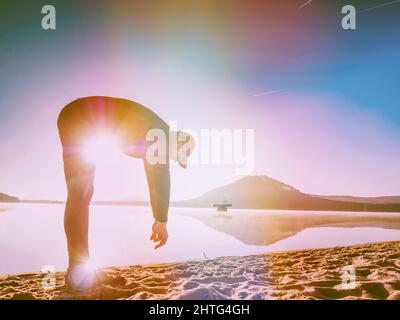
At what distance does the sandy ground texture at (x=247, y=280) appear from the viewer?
295 centimetres

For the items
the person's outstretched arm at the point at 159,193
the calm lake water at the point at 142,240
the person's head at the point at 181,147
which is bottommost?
the calm lake water at the point at 142,240

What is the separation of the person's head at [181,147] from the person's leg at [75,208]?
2.92 ft

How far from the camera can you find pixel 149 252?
5469mm

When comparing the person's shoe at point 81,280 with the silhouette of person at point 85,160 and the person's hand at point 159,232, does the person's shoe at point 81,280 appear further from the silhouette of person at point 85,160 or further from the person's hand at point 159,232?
the person's hand at point 159,232

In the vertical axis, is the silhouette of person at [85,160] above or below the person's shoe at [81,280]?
above

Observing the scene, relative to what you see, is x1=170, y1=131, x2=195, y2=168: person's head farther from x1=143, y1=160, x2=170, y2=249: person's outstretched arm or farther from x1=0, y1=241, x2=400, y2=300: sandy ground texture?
x1=0, y1=241, x2=400, y2=300: sandy ground texture

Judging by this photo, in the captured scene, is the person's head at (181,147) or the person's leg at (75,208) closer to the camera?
the person's leg at (75,208)

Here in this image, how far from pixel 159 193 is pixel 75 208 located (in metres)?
0.83

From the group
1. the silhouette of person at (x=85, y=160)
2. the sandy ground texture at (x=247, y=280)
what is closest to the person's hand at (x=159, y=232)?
Result: the silhouette of person at (x=85, y=160)

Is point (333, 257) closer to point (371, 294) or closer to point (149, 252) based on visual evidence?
point (371, 294)

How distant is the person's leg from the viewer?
300 centimetres

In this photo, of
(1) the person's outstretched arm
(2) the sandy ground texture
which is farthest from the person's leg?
(1) the person's outstretched arm
